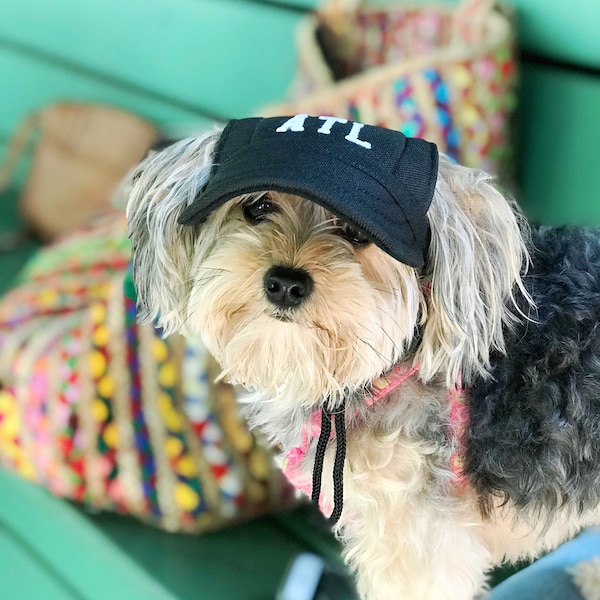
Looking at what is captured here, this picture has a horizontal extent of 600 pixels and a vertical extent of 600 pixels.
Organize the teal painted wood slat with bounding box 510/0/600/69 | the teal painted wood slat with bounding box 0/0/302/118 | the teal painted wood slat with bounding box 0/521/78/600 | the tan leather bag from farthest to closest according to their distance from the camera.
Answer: the tan leather bag, the teal painted wood slat with bounding box 0/0/302/118, the teal painted wood slat with bounding box 0/521/78/600, the teal painted wood slat with bounding box 510/0/600/69

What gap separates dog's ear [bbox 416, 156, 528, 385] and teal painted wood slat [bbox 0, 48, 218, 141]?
3.72 ft

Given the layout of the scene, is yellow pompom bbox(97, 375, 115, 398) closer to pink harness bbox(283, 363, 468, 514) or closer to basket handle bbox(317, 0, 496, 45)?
pink harness bbox(283, 363, 468, 514)

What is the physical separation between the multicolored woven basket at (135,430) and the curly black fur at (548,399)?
1.55 feet

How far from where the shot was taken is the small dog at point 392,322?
55cm

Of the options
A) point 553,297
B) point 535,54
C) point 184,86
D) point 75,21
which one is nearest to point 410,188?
point 553,297

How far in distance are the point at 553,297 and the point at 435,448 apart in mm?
171

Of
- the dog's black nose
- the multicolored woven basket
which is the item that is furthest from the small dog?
the multicolored woven basket

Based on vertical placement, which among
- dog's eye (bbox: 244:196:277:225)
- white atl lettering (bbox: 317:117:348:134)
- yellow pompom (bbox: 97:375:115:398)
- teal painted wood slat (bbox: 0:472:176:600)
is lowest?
teal painted wood slat (bbox: 0:472:176:600)

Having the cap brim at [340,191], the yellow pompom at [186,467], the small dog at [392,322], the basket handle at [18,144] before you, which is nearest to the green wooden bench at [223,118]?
the yellow pompom at [186,467]

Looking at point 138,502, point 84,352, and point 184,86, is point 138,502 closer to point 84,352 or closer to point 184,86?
point 84,352

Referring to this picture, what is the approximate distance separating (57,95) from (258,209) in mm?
1807

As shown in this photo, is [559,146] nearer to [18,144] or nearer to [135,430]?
[135,430]

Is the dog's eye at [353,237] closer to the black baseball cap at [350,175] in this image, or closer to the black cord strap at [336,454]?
the black baseball cap at [350,175]

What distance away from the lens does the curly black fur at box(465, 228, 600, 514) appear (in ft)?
2.01
